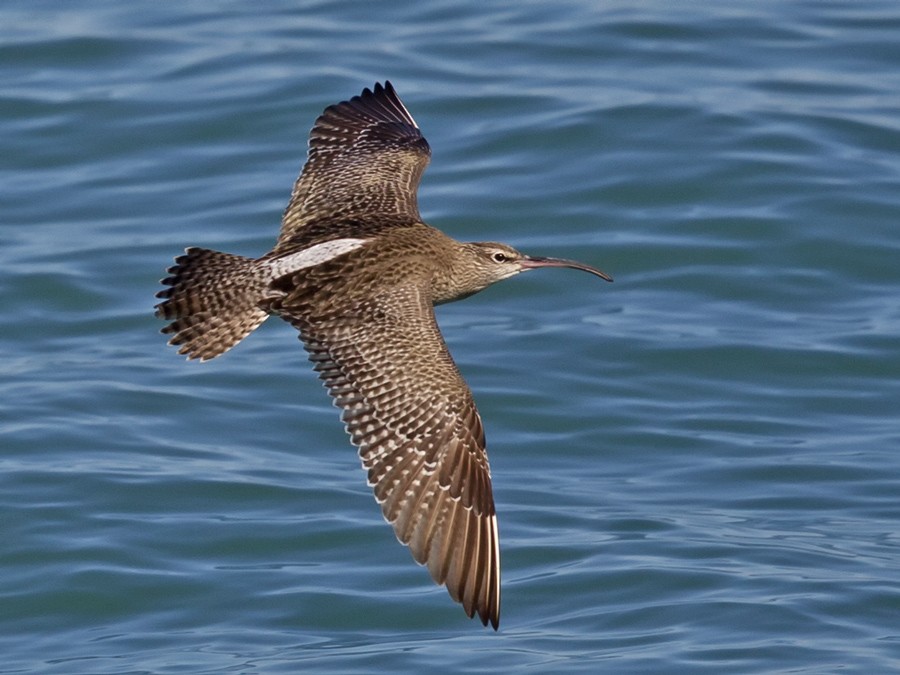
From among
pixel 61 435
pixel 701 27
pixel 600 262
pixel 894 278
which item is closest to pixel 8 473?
pixel 61 435

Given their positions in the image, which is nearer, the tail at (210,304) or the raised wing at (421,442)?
the raised wing at (421,442)

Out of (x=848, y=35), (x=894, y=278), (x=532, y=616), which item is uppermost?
(x=848, y=35)

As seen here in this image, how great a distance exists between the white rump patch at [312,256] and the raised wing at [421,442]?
1.73 feet

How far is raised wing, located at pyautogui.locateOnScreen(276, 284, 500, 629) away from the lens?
746 centimetres

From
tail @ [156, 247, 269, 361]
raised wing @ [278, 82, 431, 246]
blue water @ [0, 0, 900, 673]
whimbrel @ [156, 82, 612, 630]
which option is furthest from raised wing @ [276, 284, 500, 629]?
blue water @ [0, 0, 900, 673]

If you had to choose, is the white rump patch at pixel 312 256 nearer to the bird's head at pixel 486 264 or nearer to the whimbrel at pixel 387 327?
the whimbrel at pixel 387 327

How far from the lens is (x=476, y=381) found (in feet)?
39.1

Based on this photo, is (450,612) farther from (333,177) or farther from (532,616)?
(333,177)

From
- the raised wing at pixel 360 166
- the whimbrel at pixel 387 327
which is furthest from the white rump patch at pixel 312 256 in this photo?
the raised wing at pixel 360 166

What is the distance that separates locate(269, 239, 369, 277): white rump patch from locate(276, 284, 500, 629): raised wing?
1.73ft

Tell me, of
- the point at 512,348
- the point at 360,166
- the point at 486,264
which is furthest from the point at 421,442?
the point at 512,348

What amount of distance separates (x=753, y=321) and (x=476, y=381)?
6.77ft

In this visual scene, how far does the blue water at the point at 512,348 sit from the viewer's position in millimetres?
9852

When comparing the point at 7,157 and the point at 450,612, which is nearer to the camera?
the point at 450,612
